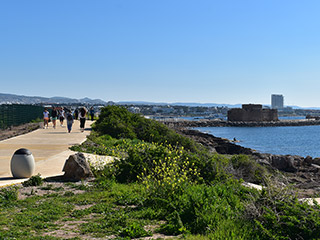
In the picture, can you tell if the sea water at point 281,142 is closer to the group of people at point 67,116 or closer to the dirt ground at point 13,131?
the group of people at point 67,116

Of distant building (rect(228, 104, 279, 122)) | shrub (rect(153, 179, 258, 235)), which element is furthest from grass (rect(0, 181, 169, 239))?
distant building (rect(228, 104, 279, 122))

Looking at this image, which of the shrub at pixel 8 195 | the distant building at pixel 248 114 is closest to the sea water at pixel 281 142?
the shrub at pixel 8 195

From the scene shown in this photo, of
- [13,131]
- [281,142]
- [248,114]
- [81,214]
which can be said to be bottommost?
[281,142]

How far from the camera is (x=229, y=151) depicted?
38625 mm

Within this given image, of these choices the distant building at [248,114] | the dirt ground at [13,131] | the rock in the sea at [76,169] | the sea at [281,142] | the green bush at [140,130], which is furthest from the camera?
the distant building at [248,114]

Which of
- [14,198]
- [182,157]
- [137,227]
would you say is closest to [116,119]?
[182,157]

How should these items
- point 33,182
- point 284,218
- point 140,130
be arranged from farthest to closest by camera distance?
point 140,130
point 33,182
point 284,218

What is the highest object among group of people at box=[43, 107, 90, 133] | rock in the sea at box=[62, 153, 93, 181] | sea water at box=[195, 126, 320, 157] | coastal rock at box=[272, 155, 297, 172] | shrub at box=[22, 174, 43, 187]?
group of people at box=[43, 107, 90, 133]

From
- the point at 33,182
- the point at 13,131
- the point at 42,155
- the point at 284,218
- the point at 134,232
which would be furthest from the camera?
the point at 13,131

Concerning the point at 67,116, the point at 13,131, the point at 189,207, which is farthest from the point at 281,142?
the point at 189,207

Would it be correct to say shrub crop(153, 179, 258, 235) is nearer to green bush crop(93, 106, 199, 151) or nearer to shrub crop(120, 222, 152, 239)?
shrub crop(120, 222, 152, 239)

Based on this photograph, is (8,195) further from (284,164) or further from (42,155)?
(284,164)

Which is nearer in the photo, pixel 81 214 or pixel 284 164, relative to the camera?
pixel 81 214

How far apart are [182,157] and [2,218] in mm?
5801
